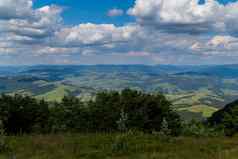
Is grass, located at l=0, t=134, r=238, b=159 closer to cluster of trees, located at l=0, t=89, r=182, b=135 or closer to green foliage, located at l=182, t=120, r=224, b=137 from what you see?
green foliage, located at l=182, t=120, r=224, b=137

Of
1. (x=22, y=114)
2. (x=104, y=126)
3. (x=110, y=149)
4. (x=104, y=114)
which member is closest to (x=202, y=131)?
(x=104, y=126)

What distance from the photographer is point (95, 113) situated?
6438cm

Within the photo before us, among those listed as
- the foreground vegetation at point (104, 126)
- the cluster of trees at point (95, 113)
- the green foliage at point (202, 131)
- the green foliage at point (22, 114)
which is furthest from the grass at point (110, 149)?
the green foliage at point (22, 114)

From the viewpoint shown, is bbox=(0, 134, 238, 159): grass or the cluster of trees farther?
the cluster of trees

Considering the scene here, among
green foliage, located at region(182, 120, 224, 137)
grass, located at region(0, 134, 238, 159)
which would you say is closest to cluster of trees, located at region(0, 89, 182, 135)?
green foliage, located at region(182, 120, 224, 137)

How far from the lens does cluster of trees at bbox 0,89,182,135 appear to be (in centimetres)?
5515

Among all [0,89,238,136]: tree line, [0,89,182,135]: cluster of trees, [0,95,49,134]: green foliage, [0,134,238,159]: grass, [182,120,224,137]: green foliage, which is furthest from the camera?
[0,89,182,135]: cluster of trees

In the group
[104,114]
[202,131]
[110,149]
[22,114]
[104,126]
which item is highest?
[110,149]

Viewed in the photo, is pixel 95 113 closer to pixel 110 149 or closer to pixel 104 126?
pixel 104 126

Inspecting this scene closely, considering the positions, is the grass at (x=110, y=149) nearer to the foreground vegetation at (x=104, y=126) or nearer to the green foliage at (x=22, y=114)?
the foreground vegetation at (x=104, y=126)

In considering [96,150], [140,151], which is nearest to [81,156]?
[96,150]

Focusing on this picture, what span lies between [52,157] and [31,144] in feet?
11.2

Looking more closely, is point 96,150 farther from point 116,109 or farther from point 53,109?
point 53,109

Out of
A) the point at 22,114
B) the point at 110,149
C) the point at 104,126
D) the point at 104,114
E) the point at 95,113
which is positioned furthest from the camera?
the point at 95,113
